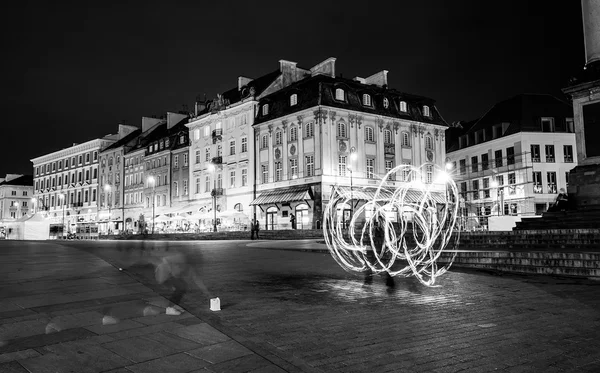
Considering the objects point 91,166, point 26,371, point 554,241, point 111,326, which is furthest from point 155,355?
point 91,166

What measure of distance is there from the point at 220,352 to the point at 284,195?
4908 centimetres

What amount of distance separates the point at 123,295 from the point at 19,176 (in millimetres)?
139277

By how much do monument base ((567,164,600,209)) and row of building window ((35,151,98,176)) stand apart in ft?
290

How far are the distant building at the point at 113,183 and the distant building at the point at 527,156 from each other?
5546 cm

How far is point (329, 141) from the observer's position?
5291cm

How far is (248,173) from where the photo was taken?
6050cm

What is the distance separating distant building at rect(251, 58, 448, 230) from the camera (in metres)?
52.8

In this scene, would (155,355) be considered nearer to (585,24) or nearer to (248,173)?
(585,24)

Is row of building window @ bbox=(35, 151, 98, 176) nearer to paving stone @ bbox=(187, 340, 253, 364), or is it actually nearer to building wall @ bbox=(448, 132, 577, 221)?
building wall @ bbox=(448, 132, 577, 221)

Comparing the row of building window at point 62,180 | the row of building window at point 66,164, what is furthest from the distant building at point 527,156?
the row of building window at point 66,164

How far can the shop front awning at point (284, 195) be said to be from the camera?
5203 cm

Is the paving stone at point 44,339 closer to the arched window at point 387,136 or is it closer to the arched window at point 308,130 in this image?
the arched window at point 308,130

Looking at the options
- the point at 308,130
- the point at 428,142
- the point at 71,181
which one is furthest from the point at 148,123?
the point at 428,142

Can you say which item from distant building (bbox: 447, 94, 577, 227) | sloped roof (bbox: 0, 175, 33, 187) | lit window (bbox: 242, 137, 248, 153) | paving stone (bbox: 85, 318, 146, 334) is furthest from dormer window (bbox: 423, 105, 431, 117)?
sloped roof (bbox: 0, 175, 33, 187)
